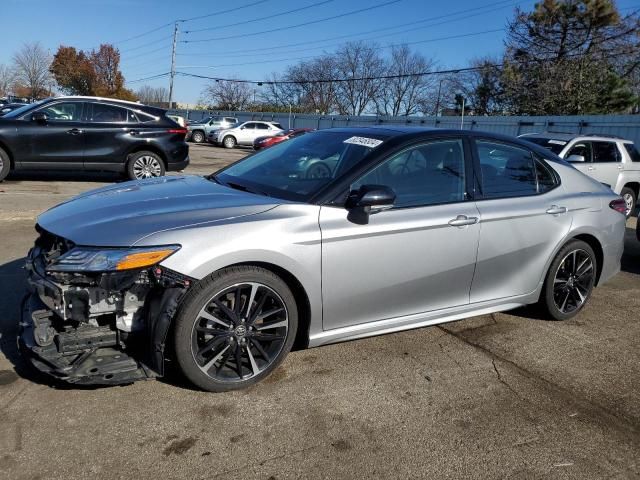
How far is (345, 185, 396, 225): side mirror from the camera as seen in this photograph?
10.9 feet

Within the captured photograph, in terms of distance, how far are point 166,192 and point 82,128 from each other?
756 cm

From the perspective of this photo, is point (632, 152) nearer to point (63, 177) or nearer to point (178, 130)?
point (178, 130)

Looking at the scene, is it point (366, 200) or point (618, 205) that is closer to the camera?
point (366, 200)

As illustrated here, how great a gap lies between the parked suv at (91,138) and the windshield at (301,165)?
273 inches

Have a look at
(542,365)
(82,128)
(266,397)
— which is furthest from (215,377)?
(82,128)

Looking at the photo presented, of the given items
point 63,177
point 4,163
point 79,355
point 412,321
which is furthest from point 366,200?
point 63,177

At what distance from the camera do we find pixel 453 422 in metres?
3.02

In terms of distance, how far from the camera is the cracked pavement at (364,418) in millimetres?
2568

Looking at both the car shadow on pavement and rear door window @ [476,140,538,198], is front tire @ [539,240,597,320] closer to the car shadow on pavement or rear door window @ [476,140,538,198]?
rear door window @ [476,140,538,198]

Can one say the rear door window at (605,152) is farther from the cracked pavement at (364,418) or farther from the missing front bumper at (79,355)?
the missing front bumper at (79,355)

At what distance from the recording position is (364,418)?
2.99m

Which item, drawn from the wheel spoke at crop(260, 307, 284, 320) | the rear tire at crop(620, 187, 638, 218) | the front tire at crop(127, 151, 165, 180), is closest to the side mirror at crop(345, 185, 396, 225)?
the wheel spoke at crop(260, 307, 284, 320)

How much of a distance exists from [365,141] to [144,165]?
801 cm

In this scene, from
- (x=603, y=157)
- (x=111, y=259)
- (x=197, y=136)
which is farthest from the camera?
(x=197, y=136)
